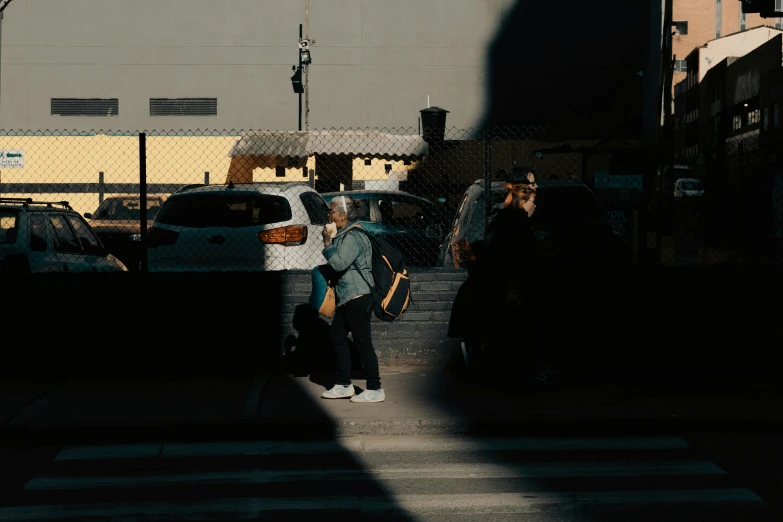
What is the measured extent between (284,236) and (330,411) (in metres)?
3.79

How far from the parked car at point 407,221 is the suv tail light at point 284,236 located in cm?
278

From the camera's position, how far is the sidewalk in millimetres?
8047

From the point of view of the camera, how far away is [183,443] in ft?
25.9

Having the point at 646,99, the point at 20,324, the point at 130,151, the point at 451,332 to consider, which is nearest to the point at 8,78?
the point at 130,151

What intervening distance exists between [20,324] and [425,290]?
374 centimetres

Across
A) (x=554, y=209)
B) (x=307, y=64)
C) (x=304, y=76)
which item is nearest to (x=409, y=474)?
(x=554, y=209)

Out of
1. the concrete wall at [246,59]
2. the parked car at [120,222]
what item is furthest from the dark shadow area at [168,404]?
the concrete wall at [246,59]

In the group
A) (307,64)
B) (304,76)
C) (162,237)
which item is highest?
(307,64)

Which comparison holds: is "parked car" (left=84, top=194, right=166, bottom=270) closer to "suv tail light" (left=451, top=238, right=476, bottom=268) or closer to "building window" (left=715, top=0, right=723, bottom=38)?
"suv tail light" (left=451, top=238, right=476, bottom=268)

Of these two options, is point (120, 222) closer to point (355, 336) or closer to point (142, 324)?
point (142, 324)

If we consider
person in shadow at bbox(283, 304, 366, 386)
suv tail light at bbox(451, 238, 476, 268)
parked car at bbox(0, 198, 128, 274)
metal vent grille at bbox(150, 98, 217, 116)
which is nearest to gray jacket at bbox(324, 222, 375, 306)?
person in shadow at bbox(283, 304, 366, 386)

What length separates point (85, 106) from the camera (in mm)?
34344

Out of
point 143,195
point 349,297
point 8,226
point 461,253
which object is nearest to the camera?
point 349,297

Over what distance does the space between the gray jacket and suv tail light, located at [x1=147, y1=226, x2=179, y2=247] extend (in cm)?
395
